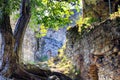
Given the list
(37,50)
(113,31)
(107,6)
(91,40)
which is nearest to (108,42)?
(113,31)

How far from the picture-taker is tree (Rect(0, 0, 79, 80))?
8.45 m

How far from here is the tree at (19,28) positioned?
8.45 metres

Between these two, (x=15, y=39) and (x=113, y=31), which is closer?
(x=113, y=31)

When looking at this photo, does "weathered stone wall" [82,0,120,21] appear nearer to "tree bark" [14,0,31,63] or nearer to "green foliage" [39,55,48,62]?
"tree bark" [14,0,31,63]

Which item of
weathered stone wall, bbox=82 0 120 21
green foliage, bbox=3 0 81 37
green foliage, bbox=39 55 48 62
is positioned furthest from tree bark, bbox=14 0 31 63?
green foliage, bbox=39 55 48 62

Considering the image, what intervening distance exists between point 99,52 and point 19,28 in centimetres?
254

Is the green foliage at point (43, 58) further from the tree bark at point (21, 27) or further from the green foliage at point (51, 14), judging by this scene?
the tree bark at point (21, 27)

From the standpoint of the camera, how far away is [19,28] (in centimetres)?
902

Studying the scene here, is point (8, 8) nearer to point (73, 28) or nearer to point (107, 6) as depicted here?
point (73, 28)

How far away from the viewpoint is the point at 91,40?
8.95m

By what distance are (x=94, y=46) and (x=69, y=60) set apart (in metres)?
2.46

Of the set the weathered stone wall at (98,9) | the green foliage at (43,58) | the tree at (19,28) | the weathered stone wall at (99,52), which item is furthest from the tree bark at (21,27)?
the green foliage at (43,58)

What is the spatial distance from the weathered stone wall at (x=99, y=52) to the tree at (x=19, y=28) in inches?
43.3

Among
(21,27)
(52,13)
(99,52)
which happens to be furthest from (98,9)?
(21,27)
